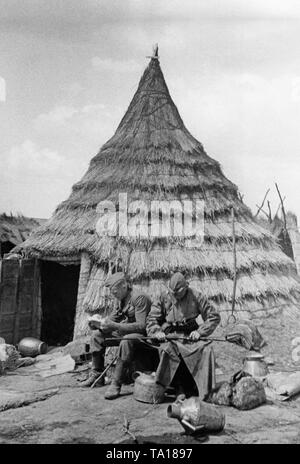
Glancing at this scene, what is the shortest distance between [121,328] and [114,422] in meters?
1.22

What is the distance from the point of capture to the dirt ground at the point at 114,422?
4035 millimetres

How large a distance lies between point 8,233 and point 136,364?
1123 cm

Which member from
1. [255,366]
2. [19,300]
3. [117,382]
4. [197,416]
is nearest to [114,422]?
[117,382]

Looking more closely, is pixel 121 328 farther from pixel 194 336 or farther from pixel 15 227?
pixel 15 227

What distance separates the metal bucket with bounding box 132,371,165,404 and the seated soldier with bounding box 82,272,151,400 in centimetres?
27

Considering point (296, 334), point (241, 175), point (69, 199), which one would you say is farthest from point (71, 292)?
point (241, 175)

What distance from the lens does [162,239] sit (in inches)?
321

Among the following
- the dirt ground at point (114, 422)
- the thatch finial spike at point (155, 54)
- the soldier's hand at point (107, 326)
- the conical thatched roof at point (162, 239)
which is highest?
the thatch finial spike at point (155, 54)

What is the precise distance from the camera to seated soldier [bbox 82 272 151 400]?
202 inches

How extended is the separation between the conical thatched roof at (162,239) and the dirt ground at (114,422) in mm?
2879

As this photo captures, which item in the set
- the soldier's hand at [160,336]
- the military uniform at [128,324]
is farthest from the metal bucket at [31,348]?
the soldier's hand at [160,336]

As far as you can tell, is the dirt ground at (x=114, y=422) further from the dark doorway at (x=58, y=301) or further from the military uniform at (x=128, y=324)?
the dark doorway at (x=58, y=301)

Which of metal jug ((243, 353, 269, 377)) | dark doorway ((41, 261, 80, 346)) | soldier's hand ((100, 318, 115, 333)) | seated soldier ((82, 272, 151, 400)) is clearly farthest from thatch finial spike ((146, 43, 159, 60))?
metal jug ((243, 353, 269, 377))
